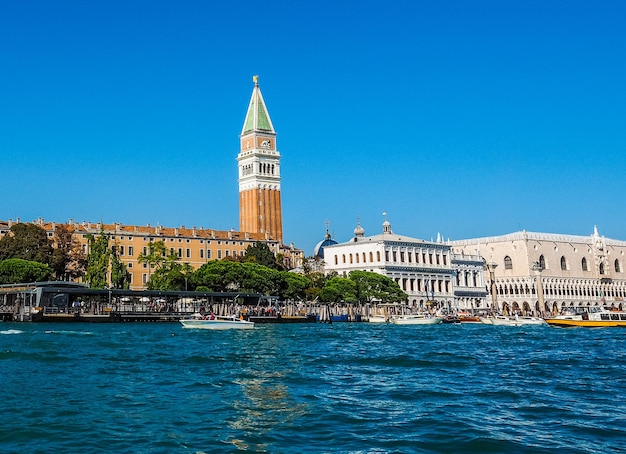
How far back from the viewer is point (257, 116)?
113625 mm

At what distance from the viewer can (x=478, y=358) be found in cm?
2562

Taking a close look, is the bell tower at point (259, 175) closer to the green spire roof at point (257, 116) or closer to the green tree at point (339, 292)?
the green spire roof at point (257, 116)

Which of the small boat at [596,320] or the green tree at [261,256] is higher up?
the green tree at [261,256]

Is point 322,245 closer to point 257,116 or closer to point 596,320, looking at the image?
point 257,116

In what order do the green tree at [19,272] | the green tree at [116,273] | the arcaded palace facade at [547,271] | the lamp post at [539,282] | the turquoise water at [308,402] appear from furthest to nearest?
1. the arcaded palace facade at [547,271]
2. the lamp post at [539,282]
3. the green tree at [116,273]
4. the green tree at [19,272]
5. the turquoise water at [308,402]

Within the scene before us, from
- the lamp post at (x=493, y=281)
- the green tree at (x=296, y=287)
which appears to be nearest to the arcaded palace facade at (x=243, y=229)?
the green tree at (x=296, y=287)

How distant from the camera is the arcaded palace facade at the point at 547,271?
350 feet

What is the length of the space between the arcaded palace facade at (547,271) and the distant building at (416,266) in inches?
273

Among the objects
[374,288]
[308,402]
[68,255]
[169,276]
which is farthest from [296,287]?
[308,402]

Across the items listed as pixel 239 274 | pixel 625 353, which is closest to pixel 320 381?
pixel 625 353

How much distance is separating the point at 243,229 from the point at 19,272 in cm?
4520

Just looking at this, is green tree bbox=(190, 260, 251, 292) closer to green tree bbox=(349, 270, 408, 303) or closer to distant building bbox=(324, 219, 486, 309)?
green tree bbox=(349, 270, 408, 303)

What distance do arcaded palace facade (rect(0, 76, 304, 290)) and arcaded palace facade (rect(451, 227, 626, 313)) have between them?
91.1 ft

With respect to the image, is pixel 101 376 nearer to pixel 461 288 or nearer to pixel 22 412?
pixel 22 412
